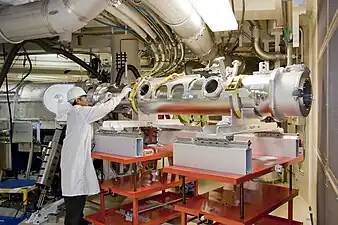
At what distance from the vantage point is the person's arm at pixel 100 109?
3350 mm

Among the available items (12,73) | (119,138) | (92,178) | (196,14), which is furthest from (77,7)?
(12,73)

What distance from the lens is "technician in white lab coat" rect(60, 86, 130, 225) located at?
3.42m

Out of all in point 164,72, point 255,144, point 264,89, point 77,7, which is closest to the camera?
point 264,89

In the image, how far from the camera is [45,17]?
9.16ft

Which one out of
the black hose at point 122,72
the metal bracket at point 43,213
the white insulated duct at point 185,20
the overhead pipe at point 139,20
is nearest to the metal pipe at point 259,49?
the white insulated duct at point 185,20

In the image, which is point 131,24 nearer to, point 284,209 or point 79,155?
point 79,155

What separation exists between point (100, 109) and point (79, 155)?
48 centimetres

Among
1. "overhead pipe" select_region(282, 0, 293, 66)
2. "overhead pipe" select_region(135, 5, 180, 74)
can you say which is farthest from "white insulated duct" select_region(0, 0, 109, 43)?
"overhead pipe" select_region(282, 0, 293, 66)

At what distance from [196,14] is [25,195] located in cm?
284

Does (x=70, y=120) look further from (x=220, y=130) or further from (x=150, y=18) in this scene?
(x=220, y=130)

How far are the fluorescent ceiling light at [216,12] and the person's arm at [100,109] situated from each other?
1.03 m

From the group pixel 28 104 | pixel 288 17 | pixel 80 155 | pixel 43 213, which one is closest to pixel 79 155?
pixel 80 155

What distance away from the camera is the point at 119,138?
3309mm

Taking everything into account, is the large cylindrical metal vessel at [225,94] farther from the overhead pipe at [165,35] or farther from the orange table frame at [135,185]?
the overhead pipe at [165,35]
